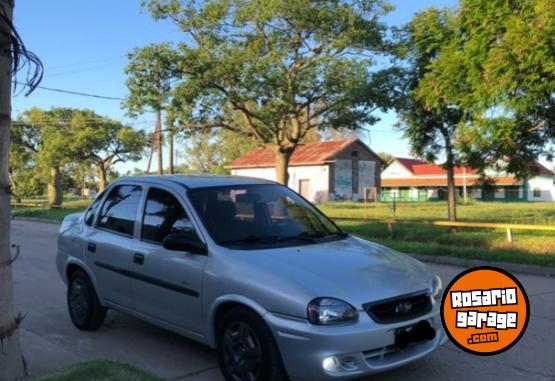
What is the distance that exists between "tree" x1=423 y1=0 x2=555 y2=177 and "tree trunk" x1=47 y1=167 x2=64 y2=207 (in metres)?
32.8

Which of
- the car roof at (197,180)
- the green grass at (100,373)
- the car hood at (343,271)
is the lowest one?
the green grass at (100,373)

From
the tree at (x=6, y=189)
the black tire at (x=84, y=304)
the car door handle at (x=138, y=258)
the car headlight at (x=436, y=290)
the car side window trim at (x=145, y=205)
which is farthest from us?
the black tire at (x=84, y=304)

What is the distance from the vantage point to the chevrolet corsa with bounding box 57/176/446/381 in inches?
162

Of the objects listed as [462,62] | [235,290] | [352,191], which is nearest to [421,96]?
[462,62]

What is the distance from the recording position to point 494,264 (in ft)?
37.2

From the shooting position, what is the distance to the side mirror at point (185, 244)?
489cm

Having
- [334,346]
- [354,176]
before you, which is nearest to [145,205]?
[334,346]

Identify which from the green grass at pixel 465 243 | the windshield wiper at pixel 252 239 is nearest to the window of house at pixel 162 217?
the windshield wiper at pixel 252 239

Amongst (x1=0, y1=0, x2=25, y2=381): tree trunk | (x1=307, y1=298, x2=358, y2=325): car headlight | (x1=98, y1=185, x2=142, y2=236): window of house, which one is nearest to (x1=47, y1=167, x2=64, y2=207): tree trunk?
(x1=98, y1=185, x2=142, y2=236): window of house

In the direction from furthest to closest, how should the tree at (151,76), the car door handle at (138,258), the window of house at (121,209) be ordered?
the tree at (151,76), the window of house at (121,209), the car door handle at (138,258)

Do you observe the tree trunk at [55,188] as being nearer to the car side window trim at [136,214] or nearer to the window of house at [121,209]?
the car side window trim at [136,214]

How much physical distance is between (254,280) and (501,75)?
1021 centimetres

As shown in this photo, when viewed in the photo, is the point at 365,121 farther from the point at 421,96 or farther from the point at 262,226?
the point at 262,226

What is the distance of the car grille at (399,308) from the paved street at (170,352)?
Answer: 0.76 m
